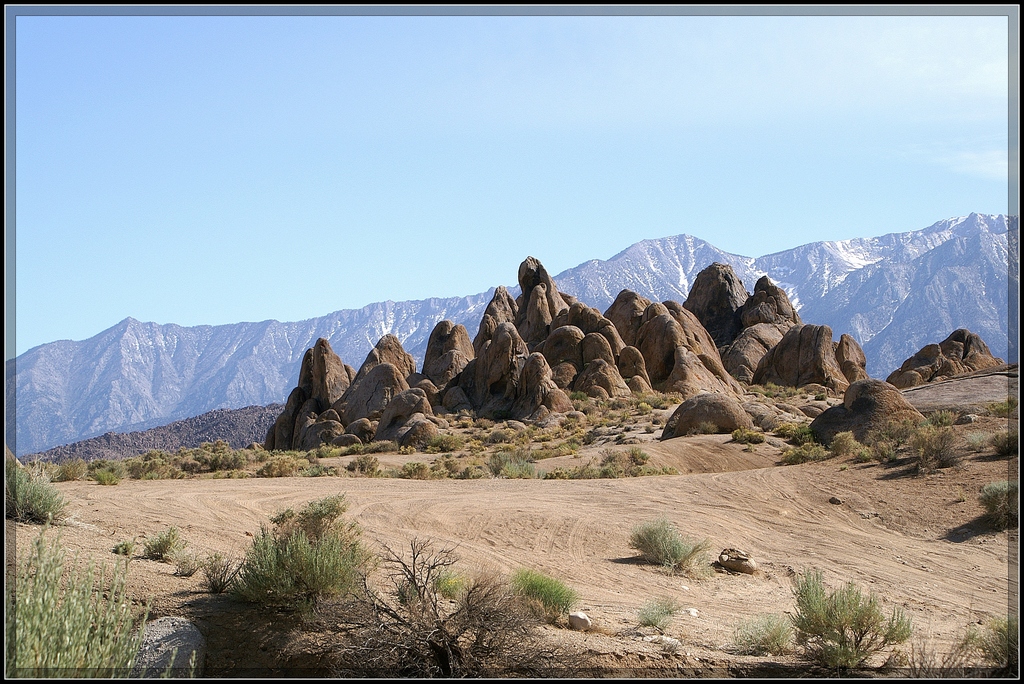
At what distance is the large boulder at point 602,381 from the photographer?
1625 inches

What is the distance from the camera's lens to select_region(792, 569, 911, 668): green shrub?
7.11 meters

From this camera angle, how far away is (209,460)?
27.4 metres

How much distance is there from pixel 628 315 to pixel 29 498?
153ft

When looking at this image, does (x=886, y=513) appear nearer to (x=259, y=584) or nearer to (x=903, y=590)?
(x=903, y=590)

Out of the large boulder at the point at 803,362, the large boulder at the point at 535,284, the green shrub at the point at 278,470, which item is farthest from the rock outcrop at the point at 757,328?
the green shrub at the point at 278,470

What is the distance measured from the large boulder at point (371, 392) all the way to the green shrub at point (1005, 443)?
3010 cm

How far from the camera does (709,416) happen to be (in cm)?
2828

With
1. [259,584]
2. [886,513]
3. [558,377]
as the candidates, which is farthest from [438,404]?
[259,584]

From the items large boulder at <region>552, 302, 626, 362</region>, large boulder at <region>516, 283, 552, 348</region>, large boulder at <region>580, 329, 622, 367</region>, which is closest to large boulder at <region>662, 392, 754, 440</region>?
large boulder at <region>580, 329, 622, 367</region>

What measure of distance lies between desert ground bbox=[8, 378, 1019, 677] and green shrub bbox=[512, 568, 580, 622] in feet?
1.61

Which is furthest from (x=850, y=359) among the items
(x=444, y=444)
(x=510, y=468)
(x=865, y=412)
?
(x=510, y=468)

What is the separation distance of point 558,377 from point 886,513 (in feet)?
90.3

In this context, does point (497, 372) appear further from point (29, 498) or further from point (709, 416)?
point (29, 498)

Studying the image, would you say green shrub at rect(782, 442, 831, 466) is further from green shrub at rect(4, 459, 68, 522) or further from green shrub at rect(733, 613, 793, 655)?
green shrub at rect(4, 459, 68, 522)
